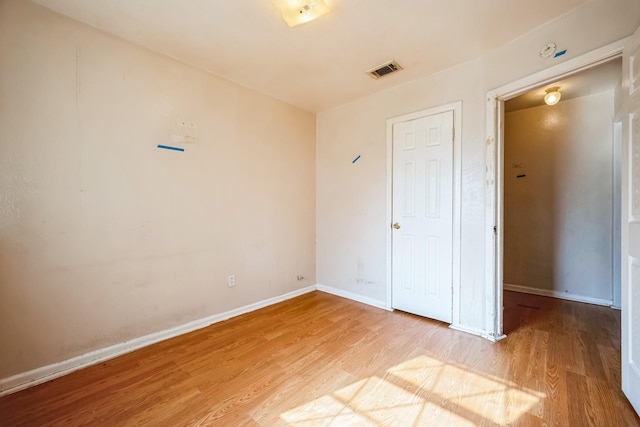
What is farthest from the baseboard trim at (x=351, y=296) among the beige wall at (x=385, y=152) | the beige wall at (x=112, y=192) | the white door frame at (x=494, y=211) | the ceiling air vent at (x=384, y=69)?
the ceiling air vent at (x=384, y=69)

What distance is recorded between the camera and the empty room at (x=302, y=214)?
168 centimetres

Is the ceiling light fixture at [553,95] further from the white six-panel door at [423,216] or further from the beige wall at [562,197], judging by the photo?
the white six-panel door at [423,216]

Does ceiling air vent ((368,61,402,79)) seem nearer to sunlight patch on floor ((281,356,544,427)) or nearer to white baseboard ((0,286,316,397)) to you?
sunlight patch on floor ((281,356,544,427))

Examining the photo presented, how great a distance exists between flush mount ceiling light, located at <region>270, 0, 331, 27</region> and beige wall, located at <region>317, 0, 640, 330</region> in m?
1.46

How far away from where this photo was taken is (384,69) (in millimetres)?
2666

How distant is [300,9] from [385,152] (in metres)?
1.72

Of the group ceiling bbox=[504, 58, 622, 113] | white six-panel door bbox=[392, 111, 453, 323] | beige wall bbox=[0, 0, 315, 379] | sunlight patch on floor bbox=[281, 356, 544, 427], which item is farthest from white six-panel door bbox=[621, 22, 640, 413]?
beige wall bbox=[0, 0, 315, 379]

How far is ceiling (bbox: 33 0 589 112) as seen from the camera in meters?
1.85

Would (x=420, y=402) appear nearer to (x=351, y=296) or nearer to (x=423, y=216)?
(x=423, y=216)

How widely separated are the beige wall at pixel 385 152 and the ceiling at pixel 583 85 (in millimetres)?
527

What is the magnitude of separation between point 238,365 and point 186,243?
1210 millimetres

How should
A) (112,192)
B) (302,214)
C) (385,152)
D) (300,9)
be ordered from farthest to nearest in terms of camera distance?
1. (302,214)
2. (385,152)
3. (112,192)
4. (300,9)

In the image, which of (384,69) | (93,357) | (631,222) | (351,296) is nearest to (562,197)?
(631,222)

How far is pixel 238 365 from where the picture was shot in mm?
2018
